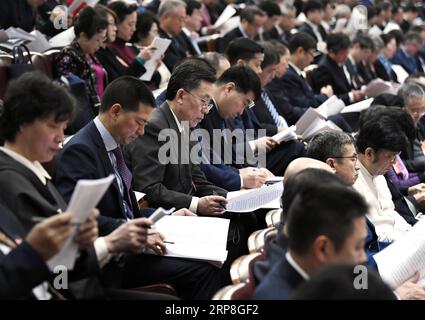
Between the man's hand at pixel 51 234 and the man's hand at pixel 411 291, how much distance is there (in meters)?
1.17

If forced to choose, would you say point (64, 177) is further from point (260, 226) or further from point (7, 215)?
point (260, 226)

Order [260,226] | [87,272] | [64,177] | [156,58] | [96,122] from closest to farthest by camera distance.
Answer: [87,272] < [64,177] < [96,122] < [260,226] < [156,58]

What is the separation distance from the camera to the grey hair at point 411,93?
4586 millimetres

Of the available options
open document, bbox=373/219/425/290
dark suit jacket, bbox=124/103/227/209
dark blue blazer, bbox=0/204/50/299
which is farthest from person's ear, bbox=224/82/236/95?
dark blue blazer, bbox=0/204/50/299

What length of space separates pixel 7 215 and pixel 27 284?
0.92 feet

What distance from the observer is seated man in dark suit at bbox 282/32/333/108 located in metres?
5.61

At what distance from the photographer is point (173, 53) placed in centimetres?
566

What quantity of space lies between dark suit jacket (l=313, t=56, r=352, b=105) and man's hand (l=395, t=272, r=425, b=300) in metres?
4.16

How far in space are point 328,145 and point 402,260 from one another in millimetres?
653

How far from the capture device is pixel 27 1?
5004mm

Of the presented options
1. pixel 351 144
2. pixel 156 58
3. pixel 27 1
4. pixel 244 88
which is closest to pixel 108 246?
pixel 351 144

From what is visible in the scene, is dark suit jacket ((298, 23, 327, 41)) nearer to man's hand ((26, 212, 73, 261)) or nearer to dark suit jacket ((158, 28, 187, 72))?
dark suit jacket ((158, 28, 187, 72))

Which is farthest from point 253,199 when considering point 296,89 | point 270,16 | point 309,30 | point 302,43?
point 309,30

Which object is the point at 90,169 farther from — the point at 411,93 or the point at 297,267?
the point at 411,93
